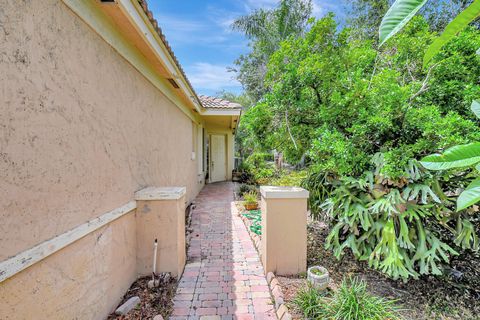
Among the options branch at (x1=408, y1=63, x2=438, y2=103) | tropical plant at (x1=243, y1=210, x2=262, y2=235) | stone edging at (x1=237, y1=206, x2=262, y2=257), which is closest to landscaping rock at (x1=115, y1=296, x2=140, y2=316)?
stone edging at (x1=237, y1=206, x2=262, y2=257)

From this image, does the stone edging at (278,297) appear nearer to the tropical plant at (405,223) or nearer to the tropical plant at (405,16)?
the tropical plant at (405,223)

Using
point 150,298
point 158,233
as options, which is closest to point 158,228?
point 158,233

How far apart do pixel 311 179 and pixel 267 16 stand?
17728mm

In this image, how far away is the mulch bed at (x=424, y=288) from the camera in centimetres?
344

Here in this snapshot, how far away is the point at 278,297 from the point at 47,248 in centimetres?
281

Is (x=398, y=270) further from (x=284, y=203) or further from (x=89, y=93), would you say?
(x=89, y=93)

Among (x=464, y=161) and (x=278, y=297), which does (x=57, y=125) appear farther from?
(x=278, y=297)

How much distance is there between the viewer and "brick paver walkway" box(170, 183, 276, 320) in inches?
125

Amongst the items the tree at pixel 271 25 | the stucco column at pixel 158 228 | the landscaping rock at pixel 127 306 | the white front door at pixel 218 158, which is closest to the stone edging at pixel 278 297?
the stucco column at pixel 158 228

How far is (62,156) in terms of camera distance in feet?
7.12

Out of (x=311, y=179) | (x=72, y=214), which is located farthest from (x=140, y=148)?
(x=311, y=179)

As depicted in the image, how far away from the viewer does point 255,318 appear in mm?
3031

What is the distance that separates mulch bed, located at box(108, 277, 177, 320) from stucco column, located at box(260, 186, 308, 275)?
63.2 inches

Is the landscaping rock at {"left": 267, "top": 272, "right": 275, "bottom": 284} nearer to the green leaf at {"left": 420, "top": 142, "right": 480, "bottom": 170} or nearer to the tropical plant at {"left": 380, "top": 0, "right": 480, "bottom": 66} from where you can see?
the green leaf at {"left": 420, "top": 142, "right": 480, "bottom": 170}
